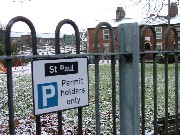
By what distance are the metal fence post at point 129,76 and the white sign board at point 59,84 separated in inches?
17.2

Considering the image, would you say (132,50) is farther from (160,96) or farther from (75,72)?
(160,96)

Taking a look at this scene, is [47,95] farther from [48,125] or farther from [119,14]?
[119,14]

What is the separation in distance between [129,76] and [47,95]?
0.79m

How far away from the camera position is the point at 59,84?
6.50 ft

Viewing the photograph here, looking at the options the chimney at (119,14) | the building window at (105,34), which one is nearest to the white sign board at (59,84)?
the building window at (105,34)

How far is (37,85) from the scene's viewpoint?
6.07 ft

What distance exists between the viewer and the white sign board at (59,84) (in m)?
1.85

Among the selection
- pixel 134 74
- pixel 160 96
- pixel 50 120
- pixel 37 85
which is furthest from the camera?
pixel 160 96

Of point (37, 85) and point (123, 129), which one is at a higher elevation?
point (37, 85)

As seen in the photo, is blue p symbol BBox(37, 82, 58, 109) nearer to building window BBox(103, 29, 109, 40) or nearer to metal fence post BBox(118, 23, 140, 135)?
metal fence post BBox(118, 23, 140, 135)

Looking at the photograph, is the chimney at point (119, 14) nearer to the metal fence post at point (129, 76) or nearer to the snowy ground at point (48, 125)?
the snowy ground at point (48, 125)

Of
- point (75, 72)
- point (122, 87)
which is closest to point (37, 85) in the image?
point (75, 72)

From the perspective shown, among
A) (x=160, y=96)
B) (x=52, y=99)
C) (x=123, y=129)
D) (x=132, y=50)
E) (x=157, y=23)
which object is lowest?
(x=160, y=96)

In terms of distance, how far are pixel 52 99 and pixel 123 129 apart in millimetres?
821
